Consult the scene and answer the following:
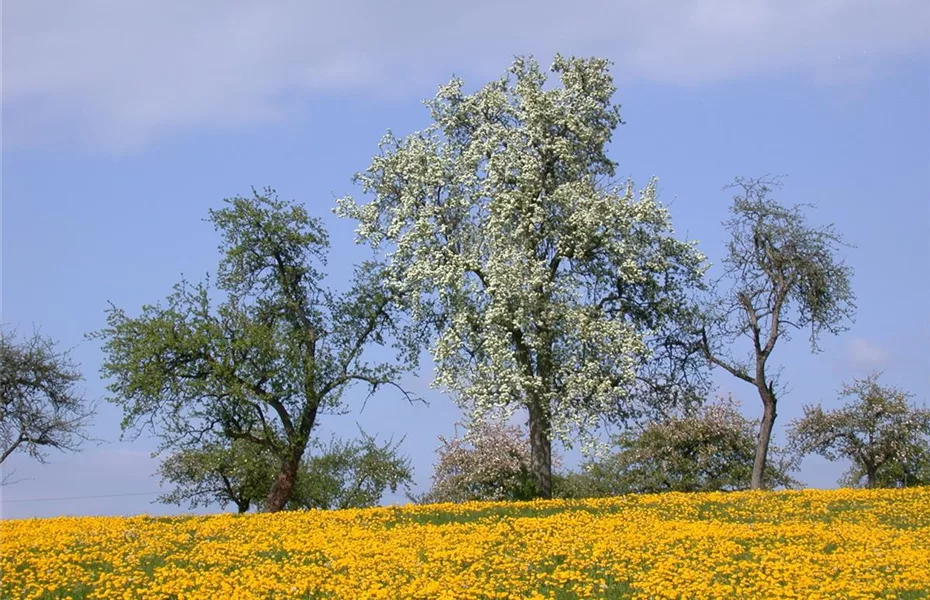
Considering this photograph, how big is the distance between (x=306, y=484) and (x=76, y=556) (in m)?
28.4

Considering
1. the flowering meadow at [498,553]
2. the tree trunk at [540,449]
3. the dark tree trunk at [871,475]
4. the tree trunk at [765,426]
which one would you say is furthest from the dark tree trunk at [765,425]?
the dark tree trunk at [871,475]

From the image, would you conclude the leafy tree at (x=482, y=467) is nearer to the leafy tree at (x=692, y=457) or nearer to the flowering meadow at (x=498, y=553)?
the leafy tree at (x=692, y=457)

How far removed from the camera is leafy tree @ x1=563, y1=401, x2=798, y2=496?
2104 inches

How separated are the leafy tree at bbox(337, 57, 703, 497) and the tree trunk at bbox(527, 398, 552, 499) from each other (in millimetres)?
52

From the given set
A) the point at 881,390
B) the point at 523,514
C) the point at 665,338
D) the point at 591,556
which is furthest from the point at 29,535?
the point at 881,390

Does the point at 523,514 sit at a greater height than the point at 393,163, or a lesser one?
lesser

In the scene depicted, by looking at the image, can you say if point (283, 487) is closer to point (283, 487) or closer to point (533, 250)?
point (283, 487)

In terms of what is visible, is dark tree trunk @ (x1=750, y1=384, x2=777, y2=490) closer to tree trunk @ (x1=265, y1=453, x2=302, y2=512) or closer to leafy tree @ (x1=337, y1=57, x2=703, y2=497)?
leafy tree @ (x1=337, y1=57, x2=703, y2=497)

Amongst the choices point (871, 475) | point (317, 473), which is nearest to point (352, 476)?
point (317, 473)

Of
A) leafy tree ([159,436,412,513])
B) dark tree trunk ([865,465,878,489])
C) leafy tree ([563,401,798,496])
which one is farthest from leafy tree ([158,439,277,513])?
dark tree trunk ([865,465,878,489])

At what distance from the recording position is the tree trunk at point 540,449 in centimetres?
3609

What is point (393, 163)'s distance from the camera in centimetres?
3859

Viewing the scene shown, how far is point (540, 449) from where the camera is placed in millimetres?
36688

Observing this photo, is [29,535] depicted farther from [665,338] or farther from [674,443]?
[674,443]
